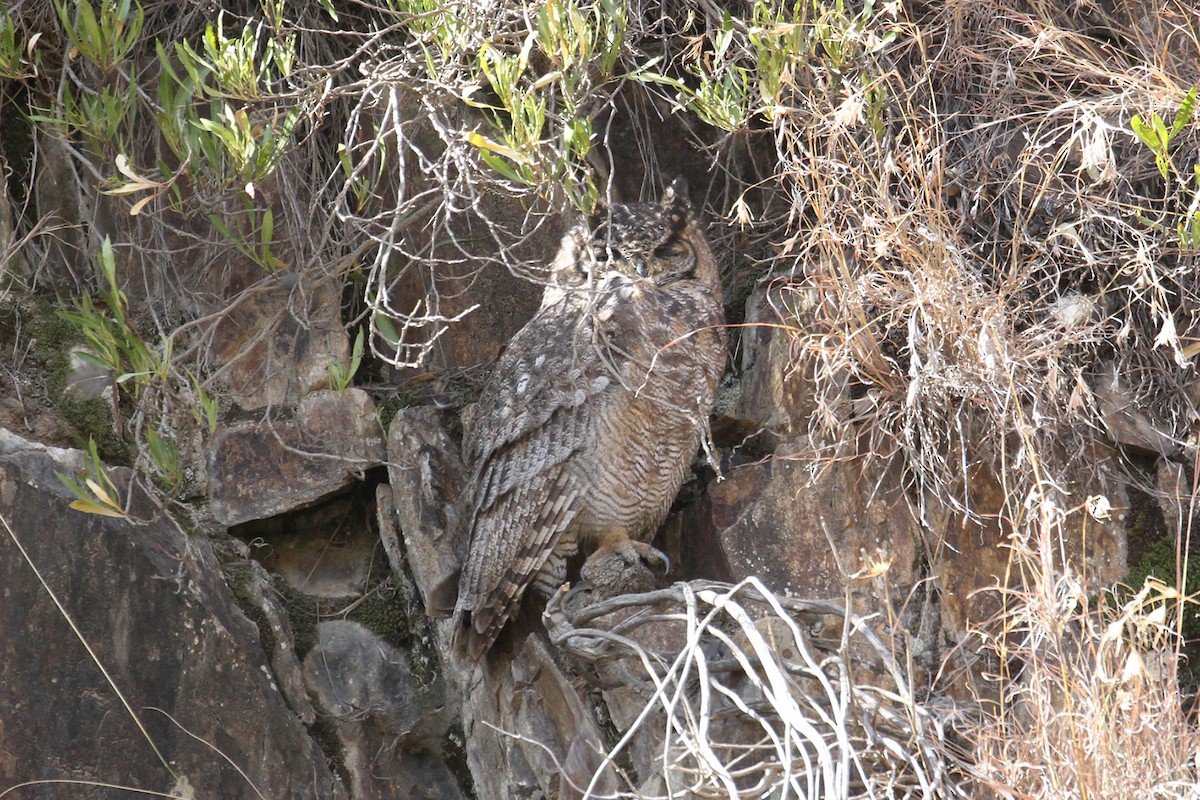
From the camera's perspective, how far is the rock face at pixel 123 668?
8.34ft

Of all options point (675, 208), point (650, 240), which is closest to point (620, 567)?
point (650, 240)

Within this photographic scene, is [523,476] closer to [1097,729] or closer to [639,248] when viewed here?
[639,248]

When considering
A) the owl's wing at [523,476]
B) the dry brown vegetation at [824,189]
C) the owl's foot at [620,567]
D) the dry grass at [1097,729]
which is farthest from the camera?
the owl's foot at [620,567]

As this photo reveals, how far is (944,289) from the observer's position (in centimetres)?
251

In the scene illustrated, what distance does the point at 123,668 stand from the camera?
2.61 meters

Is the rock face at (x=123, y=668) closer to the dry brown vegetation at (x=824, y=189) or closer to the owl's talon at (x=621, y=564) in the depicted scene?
the dry brown vegetation at (x=824, y=189)

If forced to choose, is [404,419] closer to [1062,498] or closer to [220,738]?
[220,738]

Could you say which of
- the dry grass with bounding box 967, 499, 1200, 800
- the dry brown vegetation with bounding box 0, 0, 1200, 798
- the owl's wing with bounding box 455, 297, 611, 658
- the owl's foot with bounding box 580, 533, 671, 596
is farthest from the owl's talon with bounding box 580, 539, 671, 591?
the dry grass with bounding box 967, 499, 1200, 800

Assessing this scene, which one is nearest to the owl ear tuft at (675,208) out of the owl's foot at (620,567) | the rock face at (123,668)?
the owl's foot at (620,567)

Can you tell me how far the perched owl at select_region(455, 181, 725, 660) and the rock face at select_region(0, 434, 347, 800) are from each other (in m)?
0.47

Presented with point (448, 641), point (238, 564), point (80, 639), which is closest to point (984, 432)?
point (448, 641)

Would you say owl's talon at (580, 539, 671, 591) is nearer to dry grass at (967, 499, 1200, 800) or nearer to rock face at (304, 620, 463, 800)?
rock face at (304, 620, 463, 800)

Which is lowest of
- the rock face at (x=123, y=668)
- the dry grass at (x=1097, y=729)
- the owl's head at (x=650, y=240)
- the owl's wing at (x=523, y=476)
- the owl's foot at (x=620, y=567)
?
the rock face at (x=123, y=668)

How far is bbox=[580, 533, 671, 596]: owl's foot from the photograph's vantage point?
2.78 m
